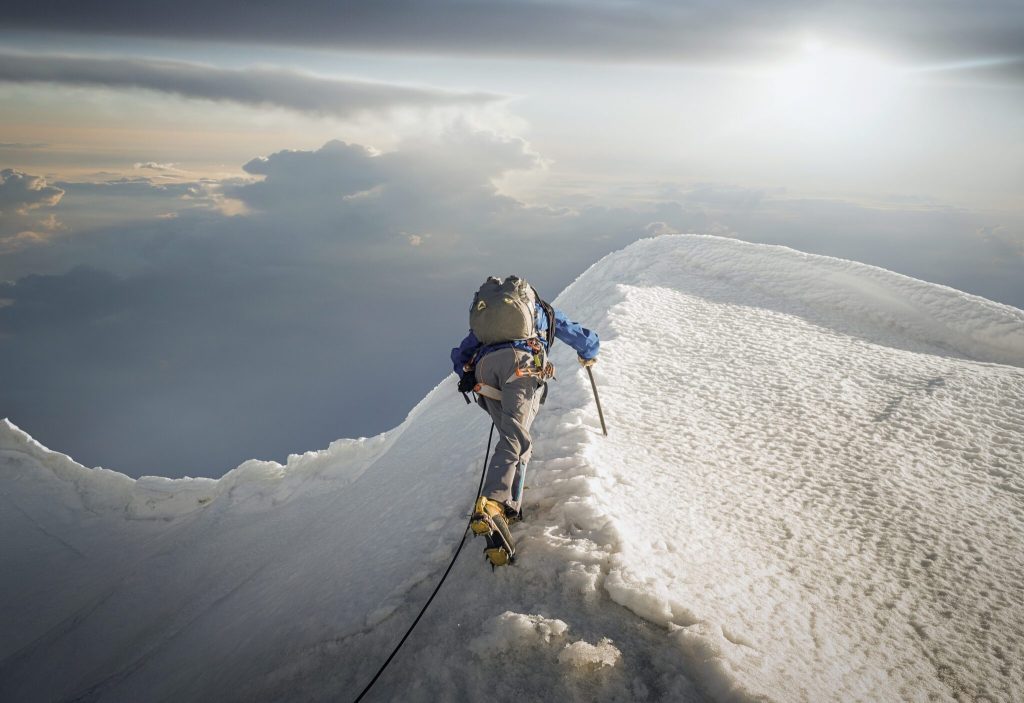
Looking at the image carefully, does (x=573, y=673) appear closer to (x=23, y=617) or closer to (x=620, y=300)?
(x=620, y=300)

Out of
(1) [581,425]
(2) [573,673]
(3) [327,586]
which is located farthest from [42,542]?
(2) [573,673]

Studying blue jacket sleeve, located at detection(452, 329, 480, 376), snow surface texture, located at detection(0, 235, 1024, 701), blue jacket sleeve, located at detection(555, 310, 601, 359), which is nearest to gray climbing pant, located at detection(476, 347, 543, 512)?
blue jacket sleeve, located at detection(452, 329, 480, 376)

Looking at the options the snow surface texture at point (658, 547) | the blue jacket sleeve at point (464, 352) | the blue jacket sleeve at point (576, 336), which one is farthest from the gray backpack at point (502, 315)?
the snow surface texture at point (658, 547)

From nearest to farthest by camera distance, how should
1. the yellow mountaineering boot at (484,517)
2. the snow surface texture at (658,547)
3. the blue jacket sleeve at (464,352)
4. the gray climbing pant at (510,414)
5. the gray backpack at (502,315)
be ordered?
the snow surface texture at (658,547), the yellow mountaineering boot at (484,517), the gray climbing pant at (510,414), the gray backpack at (502,315), the blue jacket sleeve at (464,352)

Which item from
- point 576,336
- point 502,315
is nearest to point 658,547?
point 576,336

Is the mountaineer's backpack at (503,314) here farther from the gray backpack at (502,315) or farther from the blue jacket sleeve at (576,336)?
the blue jacket sleeve at (576,336)

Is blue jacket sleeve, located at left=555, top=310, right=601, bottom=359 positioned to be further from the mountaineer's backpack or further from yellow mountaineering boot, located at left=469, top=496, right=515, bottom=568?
yellow mountaineering boot, located at left=469, top=496, right=515, bottom=568
